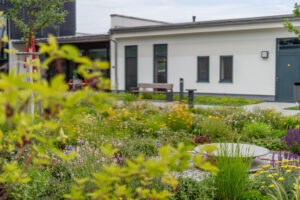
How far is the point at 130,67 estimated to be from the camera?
75.3 ft

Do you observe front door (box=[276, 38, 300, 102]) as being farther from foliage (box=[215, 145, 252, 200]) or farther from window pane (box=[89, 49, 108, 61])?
foliage (box=[215, 145, 252, 200])

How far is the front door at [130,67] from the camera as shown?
22.8 meters

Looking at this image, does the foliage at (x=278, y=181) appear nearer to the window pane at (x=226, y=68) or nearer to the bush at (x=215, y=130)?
the bush at (x=215, y=130)

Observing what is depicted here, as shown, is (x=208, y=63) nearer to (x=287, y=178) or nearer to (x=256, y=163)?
(x=256, y=163)

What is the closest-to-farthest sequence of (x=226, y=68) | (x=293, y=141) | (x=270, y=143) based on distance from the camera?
1. (x=293, y=141)
2. (x=270, y=143)
3. (x=226, y=68)

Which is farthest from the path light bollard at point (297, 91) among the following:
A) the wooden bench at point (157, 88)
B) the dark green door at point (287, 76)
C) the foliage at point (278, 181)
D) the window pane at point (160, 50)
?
the foliage at point (278, 181)

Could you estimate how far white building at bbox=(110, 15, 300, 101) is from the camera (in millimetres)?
17844

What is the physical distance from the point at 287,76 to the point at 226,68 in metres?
3.14

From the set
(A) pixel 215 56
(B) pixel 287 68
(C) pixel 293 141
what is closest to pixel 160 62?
(A) pixel 215 56

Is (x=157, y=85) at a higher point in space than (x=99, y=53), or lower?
lower

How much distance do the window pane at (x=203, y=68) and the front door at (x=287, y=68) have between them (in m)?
3.76

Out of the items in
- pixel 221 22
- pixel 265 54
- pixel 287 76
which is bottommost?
pixel 287 76

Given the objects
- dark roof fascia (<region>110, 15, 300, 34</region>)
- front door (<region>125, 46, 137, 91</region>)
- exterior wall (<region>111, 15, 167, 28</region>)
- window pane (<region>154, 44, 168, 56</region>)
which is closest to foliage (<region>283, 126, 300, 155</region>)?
dark roof fascia (<region>110, 15, 300, 34</region>)

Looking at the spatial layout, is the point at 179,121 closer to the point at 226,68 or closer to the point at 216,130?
the point at 216,130
